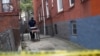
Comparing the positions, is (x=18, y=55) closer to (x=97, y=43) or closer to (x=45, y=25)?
(x=97, y=43)

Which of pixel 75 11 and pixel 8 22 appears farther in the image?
pixel 8 22

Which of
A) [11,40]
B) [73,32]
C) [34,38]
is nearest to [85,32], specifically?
[73,32]

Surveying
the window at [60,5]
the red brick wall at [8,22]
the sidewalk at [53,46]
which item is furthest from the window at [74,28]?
the red brick wall at [8,22]

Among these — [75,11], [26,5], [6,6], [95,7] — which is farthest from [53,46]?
[26,5]

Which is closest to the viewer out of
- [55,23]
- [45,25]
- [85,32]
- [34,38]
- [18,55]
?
[18,55]

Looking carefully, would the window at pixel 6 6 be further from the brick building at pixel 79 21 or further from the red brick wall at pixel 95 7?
the red brick wall at pixel 95 7

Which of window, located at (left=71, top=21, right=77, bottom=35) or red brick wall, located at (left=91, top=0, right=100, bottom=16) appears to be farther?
window, located at (left=71, top=21, right=77, bottom=35)

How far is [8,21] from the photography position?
2166 centimetres

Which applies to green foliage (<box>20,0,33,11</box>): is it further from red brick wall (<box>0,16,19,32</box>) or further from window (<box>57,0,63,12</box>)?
window (<box>57,0,63,12</box>)

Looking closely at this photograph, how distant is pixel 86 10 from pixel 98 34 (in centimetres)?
171

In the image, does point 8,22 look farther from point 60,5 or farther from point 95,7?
point 95,7

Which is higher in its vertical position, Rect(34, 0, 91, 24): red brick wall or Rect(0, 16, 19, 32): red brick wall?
Rect(34, 0, 91, 24): red brick wall

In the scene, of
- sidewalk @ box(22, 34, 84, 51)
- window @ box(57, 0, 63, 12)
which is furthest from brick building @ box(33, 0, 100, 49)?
sidewalk @ box(22, 34, 84, 51)

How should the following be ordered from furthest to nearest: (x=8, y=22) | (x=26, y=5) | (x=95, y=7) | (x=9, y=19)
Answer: (x=26, y=5) < (x=9, y=19) < (x=8, y=22) < (x=95, y=7)
